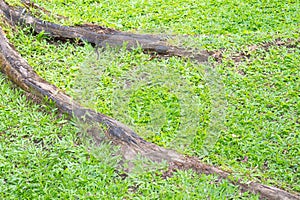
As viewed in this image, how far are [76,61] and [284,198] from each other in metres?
2.45

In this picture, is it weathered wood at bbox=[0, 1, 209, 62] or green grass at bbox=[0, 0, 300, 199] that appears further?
weathered wood at bbox=[0, 1, 209, 62]

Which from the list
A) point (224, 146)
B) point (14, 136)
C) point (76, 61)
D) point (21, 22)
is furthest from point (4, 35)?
point (224, 146)

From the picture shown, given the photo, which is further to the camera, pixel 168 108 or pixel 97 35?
pixel 97 35

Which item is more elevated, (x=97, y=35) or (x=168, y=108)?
(x=97, y=35)

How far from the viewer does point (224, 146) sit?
11.7 feet

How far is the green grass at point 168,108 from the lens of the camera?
3.19 m

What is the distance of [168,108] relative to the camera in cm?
396

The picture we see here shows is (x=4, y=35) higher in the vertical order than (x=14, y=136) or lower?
higher

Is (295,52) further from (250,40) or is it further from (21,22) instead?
(21,22)

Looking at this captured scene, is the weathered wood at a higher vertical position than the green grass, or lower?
higher

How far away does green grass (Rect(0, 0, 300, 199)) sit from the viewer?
3.19 m

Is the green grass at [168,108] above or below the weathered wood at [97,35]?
below

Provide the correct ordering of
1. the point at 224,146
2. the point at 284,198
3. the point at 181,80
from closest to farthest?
the point at 284,198 → the point at 224,146 → the point at 181,80

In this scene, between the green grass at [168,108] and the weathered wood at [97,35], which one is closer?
the green grass at [168,108]
